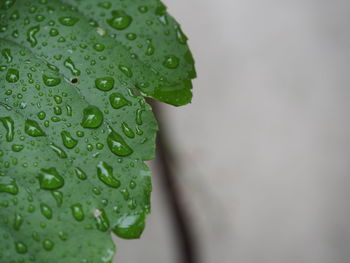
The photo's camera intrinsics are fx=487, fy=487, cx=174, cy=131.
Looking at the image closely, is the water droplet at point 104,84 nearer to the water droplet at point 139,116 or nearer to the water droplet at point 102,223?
the water droplet at point 139,116

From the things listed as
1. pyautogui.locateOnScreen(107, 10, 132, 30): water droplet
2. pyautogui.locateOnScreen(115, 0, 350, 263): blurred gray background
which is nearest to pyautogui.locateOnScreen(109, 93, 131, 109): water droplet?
pyautogui.locateOnScreen(107, 10, 132, 30): water droplet

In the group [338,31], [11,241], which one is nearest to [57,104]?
[11,241]

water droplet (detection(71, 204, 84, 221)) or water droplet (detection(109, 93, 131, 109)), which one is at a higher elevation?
water droplet (detection(109, 93, 131, 109))

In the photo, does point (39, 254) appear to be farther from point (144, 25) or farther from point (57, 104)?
point (144, 25)

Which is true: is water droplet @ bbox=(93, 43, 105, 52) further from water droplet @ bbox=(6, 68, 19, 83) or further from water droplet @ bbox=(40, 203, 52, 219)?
water droplet @ bbox=(40, 203, 52, 219)

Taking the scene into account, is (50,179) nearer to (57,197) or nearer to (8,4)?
(57,197)

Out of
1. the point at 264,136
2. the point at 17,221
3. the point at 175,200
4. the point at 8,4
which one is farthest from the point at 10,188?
the point at 264,136
